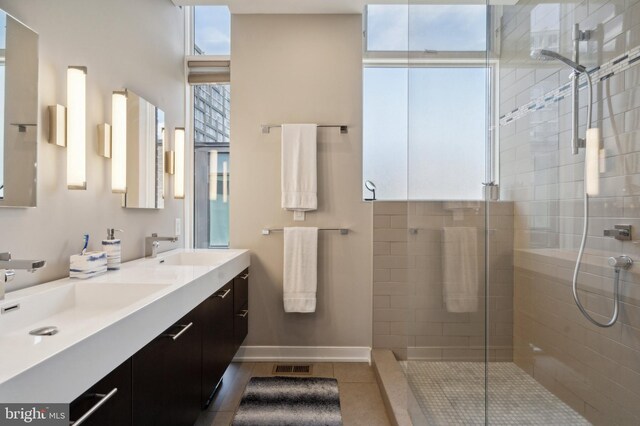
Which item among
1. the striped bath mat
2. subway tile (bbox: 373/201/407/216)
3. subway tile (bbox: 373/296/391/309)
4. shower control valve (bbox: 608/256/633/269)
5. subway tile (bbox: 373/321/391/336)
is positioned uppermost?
subway tile (bbox: 373/201/407/216)

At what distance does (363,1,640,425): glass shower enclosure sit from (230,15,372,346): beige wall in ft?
2.32

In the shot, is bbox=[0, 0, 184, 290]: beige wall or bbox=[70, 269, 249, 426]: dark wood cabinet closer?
bbox=[70, 269, 249, 426]: dark wood cabinet

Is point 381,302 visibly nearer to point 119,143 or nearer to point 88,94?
point 119,143

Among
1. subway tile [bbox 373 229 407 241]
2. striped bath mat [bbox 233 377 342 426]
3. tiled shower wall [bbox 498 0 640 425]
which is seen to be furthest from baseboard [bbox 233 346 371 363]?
tiled shower wall [bbox 498 0 640 425]

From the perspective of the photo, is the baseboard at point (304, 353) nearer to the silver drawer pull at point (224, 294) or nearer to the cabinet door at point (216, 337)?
the cabinet door at point (216, 337)

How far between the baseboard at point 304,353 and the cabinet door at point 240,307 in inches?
8.2

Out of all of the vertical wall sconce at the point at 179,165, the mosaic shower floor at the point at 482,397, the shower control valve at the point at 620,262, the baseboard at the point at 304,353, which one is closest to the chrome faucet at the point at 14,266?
the vertical wall sconce at the point at 179,165

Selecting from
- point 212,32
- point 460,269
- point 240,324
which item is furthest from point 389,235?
point 212,32

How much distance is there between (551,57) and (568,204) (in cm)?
61

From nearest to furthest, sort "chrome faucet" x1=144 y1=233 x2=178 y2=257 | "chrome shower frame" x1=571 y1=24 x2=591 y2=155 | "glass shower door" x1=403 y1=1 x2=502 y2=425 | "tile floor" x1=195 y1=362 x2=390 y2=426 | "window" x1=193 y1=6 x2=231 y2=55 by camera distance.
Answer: "chrome shower frame" x1=571 y1=24 x2=591 y2=155
"glass shower door" x1=403 y1=1 x2=502 y2=425
"tile floor" x1=195 y1=362 x2=390 y2=426
"chrome faucet" x1=144 y1=233 x2=178 y2=257
"window" x1=193 y1=6 x2=231 y2=55

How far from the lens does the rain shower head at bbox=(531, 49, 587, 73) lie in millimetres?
1227

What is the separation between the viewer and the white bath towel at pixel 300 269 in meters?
2.40

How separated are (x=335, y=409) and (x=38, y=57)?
7.20ft

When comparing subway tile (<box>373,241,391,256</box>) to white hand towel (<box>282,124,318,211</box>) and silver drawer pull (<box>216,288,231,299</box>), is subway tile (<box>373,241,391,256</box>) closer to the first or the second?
white hand towel (<box>282,124,318,211</box>)
